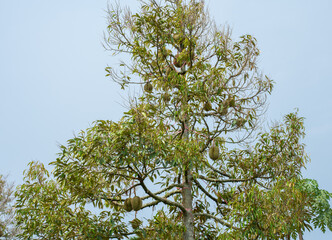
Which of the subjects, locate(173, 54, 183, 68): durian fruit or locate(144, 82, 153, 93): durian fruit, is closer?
locate(173, 54, 183, 68): durian fruit

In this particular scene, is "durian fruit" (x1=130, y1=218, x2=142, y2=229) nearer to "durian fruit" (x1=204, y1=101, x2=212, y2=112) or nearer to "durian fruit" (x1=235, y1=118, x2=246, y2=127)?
"durian fruit" (x1=204, y1=101, x2=212, y2=112)

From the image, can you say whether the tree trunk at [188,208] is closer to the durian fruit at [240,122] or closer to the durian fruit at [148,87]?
the durian fruit at [240,122]

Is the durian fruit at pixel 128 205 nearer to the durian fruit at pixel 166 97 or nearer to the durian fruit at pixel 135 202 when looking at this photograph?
the durian fruit at pixel 135 202

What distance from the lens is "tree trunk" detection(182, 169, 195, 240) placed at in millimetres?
6731

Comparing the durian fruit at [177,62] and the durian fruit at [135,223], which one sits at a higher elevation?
the durian fruit at [177,62]

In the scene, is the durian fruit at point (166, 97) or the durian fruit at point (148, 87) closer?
the durian fruit at point (166, 97)

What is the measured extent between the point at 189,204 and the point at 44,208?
2.72 metres

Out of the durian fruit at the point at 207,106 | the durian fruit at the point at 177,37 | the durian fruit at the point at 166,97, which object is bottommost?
the durian fruit at the point at 207,106

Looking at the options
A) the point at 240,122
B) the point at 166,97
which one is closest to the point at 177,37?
the point at 166,97

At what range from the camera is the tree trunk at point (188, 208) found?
22.1 feet

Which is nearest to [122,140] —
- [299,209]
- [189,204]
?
[189,204]

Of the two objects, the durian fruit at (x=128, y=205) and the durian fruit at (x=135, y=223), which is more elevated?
the durian fruit at (x=128, y=205)

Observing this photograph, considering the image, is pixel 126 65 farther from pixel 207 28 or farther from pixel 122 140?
pixel 122 140

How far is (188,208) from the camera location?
6.96 meters
